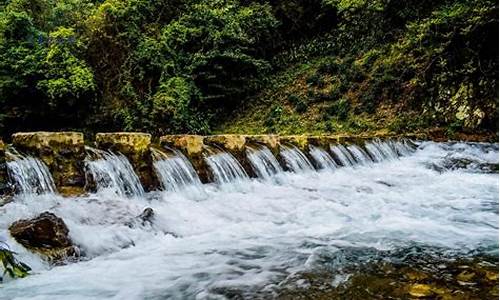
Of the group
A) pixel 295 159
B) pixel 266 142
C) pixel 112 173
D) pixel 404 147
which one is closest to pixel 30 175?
pixel 112 173

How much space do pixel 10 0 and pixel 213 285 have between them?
64.5 ft

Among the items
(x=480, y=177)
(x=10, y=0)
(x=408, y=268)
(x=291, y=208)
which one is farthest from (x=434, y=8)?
(x=10, y=0)

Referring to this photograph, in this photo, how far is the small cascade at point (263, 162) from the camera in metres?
7.15

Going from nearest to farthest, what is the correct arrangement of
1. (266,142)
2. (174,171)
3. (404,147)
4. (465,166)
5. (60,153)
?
1. (60,153)
2. (174,171)
3. (266,142)
4. (465,166)
5. (404,147)

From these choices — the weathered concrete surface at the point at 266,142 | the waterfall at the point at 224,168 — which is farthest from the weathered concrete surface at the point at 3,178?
the weathered concrete surface at the point at 266,142

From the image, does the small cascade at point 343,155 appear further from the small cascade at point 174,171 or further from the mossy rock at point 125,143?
the mossy rock at point 125,143

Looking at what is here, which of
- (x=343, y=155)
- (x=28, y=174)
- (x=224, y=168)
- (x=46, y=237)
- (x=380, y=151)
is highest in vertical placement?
(x=28, y=174)

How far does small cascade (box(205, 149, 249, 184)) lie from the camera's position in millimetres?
6461

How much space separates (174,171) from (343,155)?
412 centimetres

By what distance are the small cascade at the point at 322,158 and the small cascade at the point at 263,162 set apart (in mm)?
1084

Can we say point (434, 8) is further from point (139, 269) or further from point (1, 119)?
point (1, 119)

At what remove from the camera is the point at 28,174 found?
4895 millimetres

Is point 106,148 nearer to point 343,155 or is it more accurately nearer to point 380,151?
point 343,155

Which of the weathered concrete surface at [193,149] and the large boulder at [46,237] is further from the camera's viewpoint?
the weathered concrete surface at [193,149]
